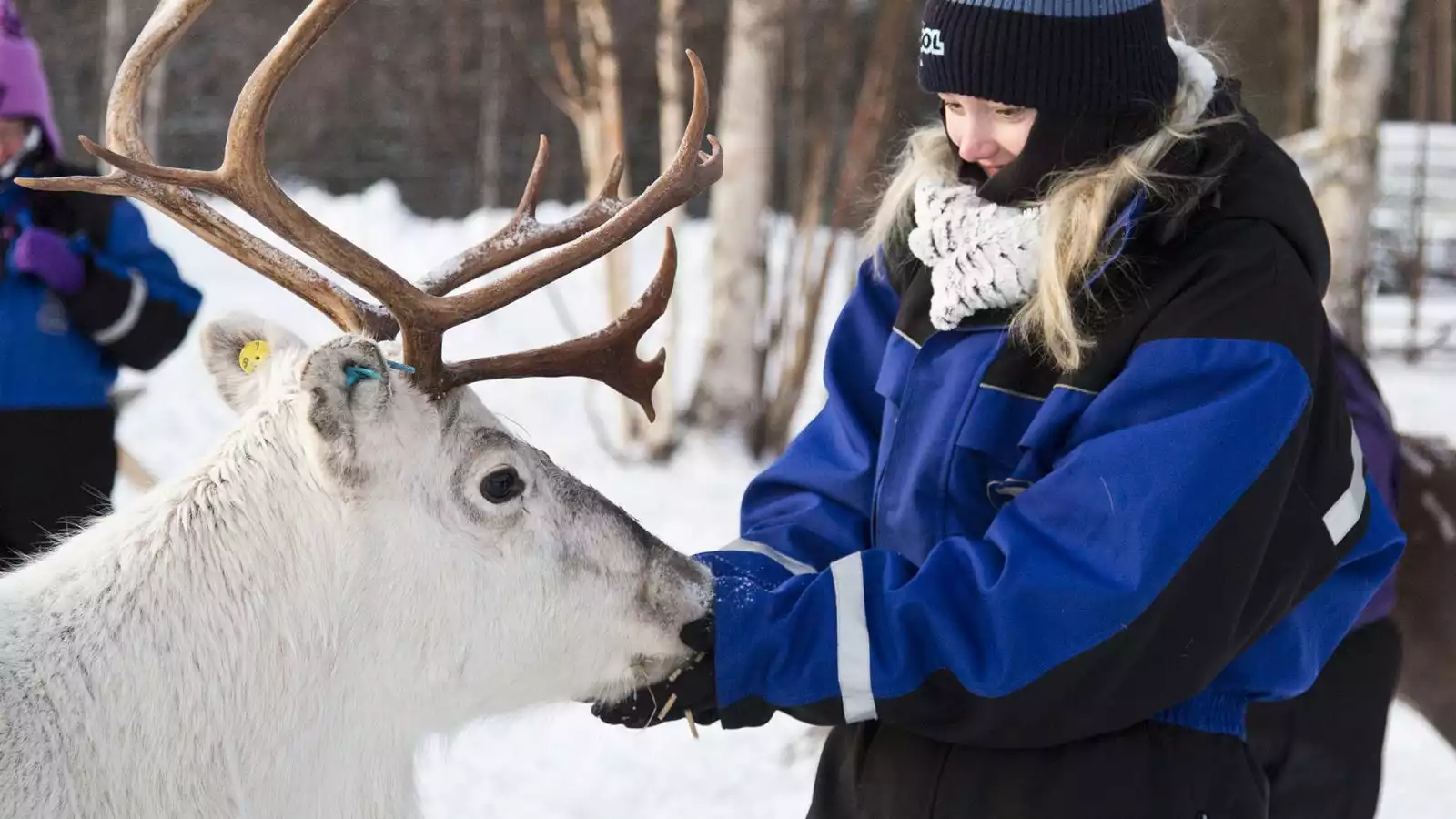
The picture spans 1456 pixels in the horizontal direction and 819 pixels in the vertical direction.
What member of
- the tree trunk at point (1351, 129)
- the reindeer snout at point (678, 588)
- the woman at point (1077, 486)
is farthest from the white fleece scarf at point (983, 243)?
the tree trunk at point (1351, 129)

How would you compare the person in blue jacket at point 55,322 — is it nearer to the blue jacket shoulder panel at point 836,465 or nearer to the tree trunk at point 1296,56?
the blue jacket shoulder panel at point 836,465

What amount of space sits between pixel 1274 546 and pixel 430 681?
3.78 feet

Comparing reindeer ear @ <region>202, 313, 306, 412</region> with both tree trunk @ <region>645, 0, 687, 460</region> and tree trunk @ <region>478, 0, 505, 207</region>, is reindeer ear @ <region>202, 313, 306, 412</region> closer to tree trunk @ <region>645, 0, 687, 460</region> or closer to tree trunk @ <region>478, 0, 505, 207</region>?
tree trunk @ <region>645, 0, 687, 460</region>

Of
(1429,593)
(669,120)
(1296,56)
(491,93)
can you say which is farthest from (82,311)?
(1296,56)

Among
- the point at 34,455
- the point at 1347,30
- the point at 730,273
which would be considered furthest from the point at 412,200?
the point at 34,455

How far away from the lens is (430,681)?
6.68ft

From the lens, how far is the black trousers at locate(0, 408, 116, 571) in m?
3.34

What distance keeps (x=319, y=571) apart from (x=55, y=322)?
1.87 m

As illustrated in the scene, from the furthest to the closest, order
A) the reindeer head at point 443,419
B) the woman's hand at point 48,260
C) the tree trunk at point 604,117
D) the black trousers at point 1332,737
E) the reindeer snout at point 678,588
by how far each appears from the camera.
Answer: the tree trunk at point 604,117, the woman's hand at point 48,260, the black trousers at point 1332,737, the reindeer snout at point 678,588, the reindeer head at point 443,419

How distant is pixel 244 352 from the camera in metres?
2.15

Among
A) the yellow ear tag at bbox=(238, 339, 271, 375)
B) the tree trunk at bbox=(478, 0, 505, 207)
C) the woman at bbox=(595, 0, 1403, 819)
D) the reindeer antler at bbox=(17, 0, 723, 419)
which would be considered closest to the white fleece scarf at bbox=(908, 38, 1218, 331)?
the woman at bbox=(595, 0, 1403, 819)

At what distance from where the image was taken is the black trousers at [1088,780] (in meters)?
1.85

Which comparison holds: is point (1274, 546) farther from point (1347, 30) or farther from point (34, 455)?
point (1347, 30)

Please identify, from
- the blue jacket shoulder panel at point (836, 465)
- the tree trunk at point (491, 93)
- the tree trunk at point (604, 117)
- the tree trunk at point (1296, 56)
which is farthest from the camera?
the tree trunk at point (491, 93)
